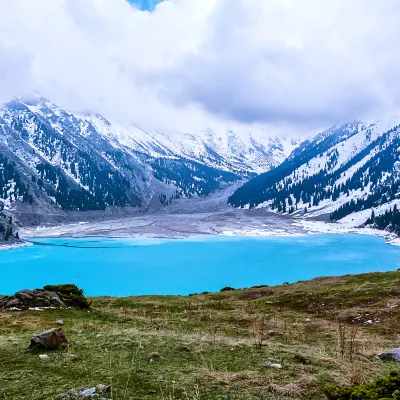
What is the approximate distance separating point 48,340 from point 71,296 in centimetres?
1773

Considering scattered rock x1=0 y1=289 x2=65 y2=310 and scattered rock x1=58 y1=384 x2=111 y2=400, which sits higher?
scattered rock x1=58 y1=384 x2=111 y2=400

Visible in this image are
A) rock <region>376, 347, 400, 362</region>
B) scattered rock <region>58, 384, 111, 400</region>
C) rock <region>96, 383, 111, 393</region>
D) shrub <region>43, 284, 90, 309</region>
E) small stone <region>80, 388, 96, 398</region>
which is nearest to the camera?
scattered rock <region>58, 384, 111, 400</region>

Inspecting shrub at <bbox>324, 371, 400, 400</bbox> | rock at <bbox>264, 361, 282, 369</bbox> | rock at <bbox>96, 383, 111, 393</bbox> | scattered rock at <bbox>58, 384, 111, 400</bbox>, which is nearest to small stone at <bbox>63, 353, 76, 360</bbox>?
scattered rock at <bbox>58, 384, 111, 400</bbox>

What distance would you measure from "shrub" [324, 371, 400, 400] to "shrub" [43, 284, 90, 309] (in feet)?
81.9

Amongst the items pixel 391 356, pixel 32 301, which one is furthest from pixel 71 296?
pixel 391 356

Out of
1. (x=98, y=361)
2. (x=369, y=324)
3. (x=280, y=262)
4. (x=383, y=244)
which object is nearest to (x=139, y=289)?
(x=280, y=262)

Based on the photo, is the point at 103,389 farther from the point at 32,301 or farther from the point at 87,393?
the point at 32,301

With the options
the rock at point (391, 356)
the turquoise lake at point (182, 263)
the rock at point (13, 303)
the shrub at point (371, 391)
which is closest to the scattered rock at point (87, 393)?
the shrub at point (371, 391)

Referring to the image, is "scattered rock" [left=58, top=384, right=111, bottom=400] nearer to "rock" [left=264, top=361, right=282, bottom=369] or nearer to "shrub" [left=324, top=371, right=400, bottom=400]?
"rock" [left=264, top=361, right=282, bottom=369]

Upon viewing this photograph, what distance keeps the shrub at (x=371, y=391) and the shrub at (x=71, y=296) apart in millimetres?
24973

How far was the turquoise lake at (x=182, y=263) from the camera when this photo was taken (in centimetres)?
9788

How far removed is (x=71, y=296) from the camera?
97.3ft

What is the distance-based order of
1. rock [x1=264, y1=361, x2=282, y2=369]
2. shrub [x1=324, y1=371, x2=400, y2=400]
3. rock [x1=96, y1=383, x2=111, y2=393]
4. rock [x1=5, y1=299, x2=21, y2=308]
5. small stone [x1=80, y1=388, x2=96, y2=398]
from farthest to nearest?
1. rock [x1=5, y1=299, x2=21, y2=308]
2. rock [x1=264, y1=361, x2=282, y2=369]
3. rock [x1=96, y1=383, x2=111, y2=393]
4. small stone [x1=80, y1=388, x2=96, y2=398]
5. shrub [x1=324, y1=371, x2=400, y2=400]

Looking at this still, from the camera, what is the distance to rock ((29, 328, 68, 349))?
41.9ft
